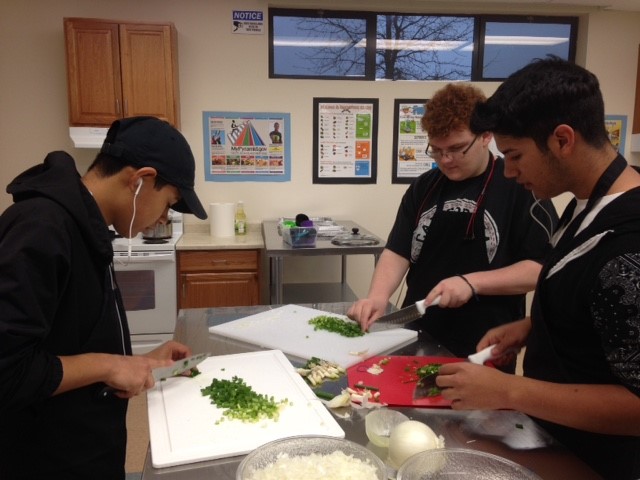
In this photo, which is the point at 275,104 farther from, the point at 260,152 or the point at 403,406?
the point at 403,406

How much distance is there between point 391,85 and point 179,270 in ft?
7.13

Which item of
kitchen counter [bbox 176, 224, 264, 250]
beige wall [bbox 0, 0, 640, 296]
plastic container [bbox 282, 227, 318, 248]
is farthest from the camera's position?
beige wall [bbox 0, 0, 640, 296]

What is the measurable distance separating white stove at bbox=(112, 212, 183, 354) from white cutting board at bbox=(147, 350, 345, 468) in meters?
2.19

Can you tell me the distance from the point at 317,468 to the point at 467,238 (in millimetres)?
1056

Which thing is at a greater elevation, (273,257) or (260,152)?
(260,152)

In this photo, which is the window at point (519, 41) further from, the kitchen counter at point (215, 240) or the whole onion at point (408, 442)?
the whole onion at point (408, 442)

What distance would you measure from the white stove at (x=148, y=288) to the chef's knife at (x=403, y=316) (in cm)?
208

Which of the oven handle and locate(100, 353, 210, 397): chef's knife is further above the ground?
locate(100, 353, 210, 397): chef's knife

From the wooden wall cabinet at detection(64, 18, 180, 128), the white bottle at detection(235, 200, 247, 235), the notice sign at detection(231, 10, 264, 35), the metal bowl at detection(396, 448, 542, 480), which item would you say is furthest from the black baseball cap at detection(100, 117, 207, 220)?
the notice sign at detection(231, 10, 264, 35)

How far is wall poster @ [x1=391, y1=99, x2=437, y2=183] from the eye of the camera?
4070 millimetres

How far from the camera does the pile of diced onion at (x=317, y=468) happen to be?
81 cm

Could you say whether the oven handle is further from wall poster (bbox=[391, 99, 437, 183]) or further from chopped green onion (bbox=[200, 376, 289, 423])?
chopped green onion (bbox=[200, 376, 289, 423])

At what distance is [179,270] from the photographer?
3.49 meters

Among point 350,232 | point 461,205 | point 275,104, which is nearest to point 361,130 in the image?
point 275,104
